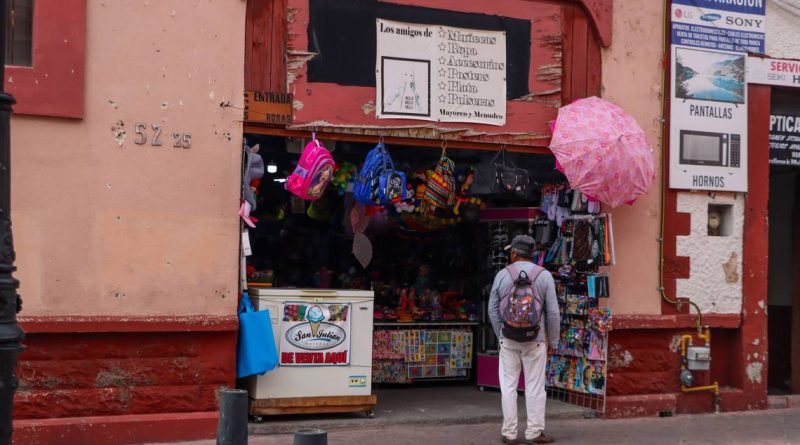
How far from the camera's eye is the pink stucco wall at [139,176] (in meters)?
8.12

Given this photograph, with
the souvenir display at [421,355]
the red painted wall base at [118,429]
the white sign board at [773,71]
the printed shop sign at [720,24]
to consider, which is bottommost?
the red painted wall base at [118,429]

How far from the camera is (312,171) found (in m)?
8.99

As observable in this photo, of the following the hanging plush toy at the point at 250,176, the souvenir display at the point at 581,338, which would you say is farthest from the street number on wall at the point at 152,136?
the souvenir display at the point at 581,338

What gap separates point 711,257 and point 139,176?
20.5 feet

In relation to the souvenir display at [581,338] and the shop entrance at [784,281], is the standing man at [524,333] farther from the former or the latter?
the shop entrance at [784,281]

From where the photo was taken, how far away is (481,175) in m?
10.4

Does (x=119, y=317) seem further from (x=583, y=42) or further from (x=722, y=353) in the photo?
(x=722, y=353)

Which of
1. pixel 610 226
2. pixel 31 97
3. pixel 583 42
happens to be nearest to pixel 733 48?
pixel 583 42

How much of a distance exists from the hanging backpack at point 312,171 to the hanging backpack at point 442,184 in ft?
4.29

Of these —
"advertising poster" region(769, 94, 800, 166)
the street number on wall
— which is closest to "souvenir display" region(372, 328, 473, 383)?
the street number on wall

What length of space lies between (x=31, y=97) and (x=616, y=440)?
605cm

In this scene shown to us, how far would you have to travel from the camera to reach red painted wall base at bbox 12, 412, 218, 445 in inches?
312

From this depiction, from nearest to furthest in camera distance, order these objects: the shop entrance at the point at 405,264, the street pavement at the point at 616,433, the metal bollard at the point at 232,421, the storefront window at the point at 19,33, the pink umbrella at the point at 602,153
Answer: the metal bollard at the point at 232,421 < the storefront window at the point at 19,33 < the street pavement at the point at 616,433 < the shop entrance at the point at 405,264 < the pink umbrella at the point at 602,153

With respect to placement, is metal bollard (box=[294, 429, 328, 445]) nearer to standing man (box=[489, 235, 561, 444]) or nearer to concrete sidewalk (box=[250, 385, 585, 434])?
standing man (box=[489, 235, 561, 444])
